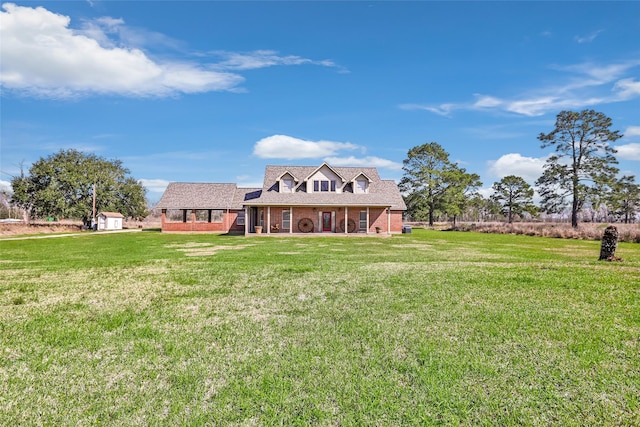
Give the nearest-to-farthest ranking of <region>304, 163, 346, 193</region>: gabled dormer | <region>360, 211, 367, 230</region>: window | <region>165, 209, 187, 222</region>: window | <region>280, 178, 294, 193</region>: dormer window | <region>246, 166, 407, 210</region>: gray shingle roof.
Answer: <region>246, 166, 407, 210</region>: gray shingle roof < <region>280, 178, 294, 193</region>: dormer window < <region>304, 163, 346, 193</region>: gabled dormer < <region>360, 211, 367, 230</region>: window < <region>165, 209, 187, 222</region>: window

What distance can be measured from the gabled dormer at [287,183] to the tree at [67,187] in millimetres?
30623

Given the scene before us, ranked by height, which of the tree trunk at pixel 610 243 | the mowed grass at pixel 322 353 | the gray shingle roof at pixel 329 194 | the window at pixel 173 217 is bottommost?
the mowed grass at pixel 322 353

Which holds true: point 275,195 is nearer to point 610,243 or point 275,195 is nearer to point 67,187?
point 610,243

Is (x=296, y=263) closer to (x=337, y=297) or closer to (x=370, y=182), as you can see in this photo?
(x=337, y=297)

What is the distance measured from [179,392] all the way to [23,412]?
139 cm

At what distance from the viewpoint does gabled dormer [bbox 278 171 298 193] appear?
108 feet

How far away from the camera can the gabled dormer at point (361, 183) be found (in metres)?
33.3

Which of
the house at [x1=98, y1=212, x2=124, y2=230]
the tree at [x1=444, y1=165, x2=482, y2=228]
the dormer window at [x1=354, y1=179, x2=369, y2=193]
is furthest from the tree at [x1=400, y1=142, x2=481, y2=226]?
the house at [x1=98, y1=212, x2=124, y2=230]

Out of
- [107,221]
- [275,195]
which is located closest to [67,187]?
[107,221]

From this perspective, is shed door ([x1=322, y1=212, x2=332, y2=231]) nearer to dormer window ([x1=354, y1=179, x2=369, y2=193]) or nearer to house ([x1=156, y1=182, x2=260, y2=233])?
dormer window ([x1=354, y1=179, x2=369, y2=193])

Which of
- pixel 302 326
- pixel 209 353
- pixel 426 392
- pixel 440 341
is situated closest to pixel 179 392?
pixel 209 353

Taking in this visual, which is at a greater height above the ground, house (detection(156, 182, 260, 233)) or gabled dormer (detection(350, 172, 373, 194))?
gabled dormer (detection(350, 172, 373, 194))

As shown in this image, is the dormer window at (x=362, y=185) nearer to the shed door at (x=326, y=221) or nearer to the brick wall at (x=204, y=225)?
the shed door at (x=326, y=221)

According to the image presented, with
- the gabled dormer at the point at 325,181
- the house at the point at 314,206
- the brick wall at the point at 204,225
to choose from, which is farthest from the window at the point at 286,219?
the brick wall at the point at 204,225
